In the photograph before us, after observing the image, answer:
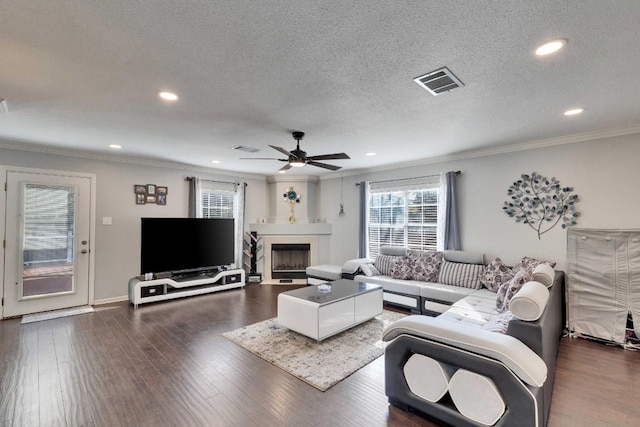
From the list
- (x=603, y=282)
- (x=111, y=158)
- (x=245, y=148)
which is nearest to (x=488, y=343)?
(x=603, y=282)

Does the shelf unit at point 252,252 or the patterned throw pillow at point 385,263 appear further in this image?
the shelf unit at point 252,252

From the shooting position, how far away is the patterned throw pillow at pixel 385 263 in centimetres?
531

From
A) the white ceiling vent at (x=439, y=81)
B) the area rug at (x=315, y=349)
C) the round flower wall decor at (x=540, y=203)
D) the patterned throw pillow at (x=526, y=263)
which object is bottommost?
the area rug at (x=315, y=349)

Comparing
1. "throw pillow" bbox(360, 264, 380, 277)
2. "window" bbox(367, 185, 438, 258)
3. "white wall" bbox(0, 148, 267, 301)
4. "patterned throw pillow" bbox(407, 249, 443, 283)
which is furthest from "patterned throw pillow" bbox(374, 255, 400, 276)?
"white wall" bbox(0, 148, 267, 301)

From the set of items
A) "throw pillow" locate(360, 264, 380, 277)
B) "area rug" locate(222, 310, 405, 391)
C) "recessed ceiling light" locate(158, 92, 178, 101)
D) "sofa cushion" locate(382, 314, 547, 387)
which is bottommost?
"area rug" locate(222, 310, 405, 391)

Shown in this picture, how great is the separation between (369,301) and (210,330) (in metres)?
2.22

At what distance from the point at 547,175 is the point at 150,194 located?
22.3 feet

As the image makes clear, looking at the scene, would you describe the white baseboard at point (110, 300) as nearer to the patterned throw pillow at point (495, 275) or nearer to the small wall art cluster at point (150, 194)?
the small wall art cluster at point (150, 194)

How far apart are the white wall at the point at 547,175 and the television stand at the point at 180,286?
416 cm

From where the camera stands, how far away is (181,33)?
5.82ft

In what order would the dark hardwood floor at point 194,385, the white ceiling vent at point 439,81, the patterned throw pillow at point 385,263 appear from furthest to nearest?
the patterned throw pillow at point 385,263 < the white ceiling vent at point 439,81 < the dark hardwood floor at point 194,385

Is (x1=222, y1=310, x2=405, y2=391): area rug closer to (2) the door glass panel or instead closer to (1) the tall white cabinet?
(1) the tall white cabinet

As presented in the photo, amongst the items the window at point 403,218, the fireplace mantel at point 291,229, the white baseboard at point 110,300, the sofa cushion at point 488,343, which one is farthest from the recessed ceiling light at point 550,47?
the white baseboard at point 110,300

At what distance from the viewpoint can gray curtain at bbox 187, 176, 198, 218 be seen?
6.02 m
